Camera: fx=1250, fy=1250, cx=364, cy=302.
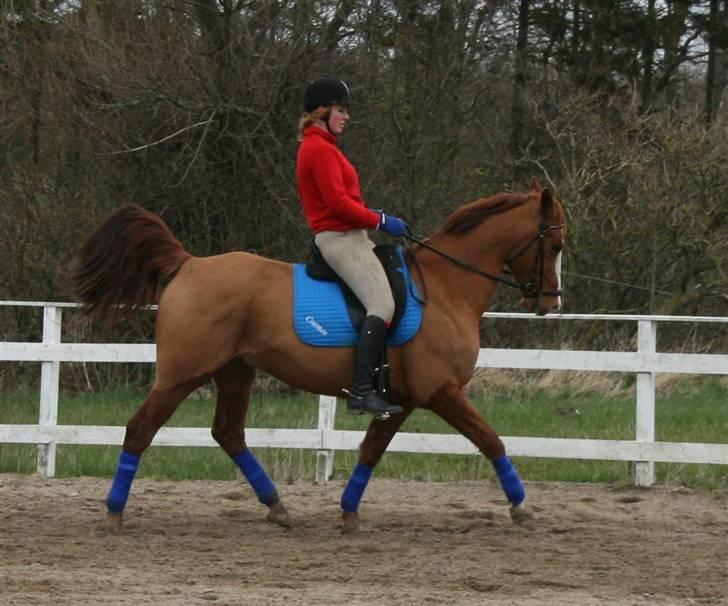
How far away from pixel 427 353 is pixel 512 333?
9464mm

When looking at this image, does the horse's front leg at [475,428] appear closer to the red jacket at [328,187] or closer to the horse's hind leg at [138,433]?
the red jacket at [328,187]

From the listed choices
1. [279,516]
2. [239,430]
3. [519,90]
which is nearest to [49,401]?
[239,430]

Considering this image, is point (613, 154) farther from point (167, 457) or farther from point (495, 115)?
point (167, 457)

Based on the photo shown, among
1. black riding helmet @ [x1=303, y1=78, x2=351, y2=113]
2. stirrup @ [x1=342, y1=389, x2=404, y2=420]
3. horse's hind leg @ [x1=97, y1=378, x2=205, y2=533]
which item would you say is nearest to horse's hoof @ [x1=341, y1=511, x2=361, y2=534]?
stirrup @ [x1=342, y1=389, x2=404, y2=420]

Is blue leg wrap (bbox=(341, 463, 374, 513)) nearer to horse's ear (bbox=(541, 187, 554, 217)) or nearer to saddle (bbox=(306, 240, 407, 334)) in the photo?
saddle (bbox=(306, 240, 407, 334))

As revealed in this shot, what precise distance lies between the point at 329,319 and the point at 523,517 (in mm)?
1624

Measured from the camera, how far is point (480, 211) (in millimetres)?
7562

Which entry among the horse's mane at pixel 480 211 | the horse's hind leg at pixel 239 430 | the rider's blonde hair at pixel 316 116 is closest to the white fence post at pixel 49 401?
the horse's hind leg at pixel 239 430

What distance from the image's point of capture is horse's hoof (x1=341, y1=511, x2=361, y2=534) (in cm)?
733

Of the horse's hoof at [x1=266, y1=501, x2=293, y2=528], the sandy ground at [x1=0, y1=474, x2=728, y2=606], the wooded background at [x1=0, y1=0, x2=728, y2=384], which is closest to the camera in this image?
the sandy ground at [x1=0, y1=474, x2=728, y2=606]

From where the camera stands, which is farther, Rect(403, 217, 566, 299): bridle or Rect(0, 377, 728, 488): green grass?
Rect(0, 377, 728, 488): green grass

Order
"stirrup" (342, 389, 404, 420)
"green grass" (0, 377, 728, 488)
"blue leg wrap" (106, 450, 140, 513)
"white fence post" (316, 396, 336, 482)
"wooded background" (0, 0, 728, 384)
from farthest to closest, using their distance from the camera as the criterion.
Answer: "wooded background" (0, 0, 728, 384) → "green grass" (0, 377, 728, 488) → "white fence post" (316, 396, 336, 482) → "blue leg wrap" (106, 450, 140, 513) → "stirrup" (342, 389, 404, 420)

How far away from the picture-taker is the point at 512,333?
16438 millimetres

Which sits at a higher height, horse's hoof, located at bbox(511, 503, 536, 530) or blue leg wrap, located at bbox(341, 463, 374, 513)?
blue leg wrap, located at bbox(341, 463, 374, 513)
